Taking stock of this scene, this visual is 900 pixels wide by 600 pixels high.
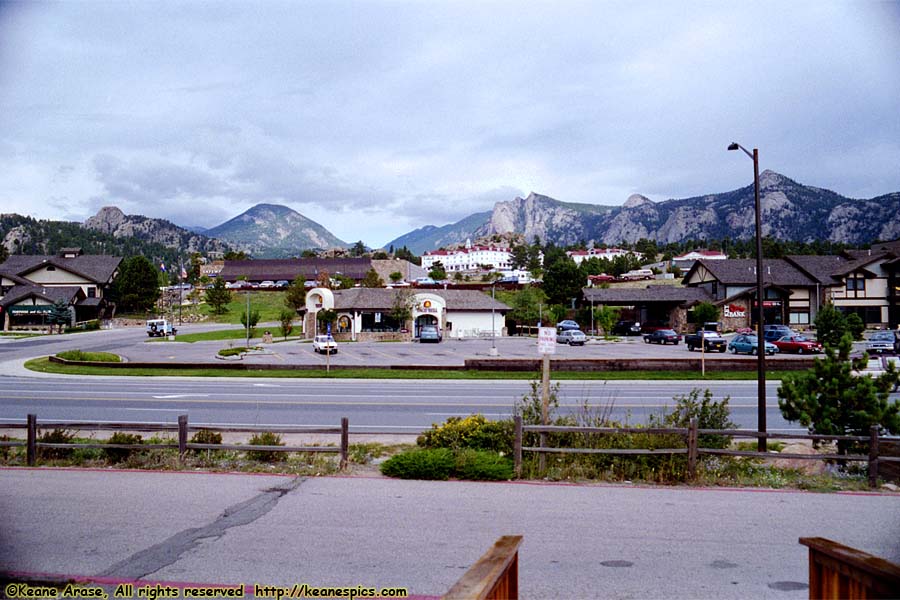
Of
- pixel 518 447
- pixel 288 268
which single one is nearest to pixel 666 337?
pixel 518 447

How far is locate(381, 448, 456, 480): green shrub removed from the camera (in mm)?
10617

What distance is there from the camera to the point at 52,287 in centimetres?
7950

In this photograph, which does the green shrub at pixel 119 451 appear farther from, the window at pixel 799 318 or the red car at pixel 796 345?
the window at pixel 799 318

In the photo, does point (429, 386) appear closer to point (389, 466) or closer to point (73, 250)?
point (389, 466)

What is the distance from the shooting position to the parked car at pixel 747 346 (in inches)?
1699

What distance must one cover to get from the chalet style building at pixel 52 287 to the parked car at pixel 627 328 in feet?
213

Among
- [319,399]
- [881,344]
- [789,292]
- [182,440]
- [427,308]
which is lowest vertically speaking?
[319,399]

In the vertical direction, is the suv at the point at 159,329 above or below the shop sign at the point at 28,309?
below

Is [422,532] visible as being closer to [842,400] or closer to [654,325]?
[842,400]

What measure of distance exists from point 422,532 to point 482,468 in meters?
2.92

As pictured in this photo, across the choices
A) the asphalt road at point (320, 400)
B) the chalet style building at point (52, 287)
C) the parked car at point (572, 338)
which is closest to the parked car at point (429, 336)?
the parked car at point (572, 338)

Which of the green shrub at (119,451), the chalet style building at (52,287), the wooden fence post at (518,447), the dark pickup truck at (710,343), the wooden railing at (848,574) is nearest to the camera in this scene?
the wooden railing at (848,574)

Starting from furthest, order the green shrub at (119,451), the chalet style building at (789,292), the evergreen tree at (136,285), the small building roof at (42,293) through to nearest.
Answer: the evergreen tree at (136,285) → the small building roof at (42,293) → the chalet style building at (789,292) → the green shrub at (119,451)

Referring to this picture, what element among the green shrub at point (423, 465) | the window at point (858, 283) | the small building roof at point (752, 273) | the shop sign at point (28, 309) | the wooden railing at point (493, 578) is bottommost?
the green shrub at point (423, 465)
